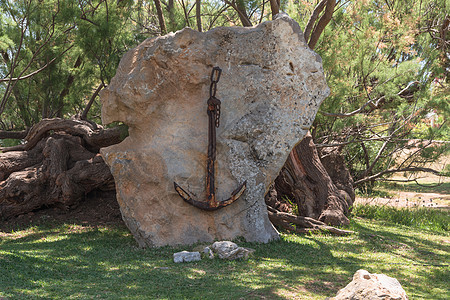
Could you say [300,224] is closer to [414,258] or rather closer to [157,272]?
[414,258]

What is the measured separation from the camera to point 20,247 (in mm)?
6113

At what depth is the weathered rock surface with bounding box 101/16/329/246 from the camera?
6004mm

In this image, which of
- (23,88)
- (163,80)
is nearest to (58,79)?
(23,88)

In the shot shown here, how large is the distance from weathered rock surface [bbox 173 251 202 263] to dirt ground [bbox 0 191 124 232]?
2.66 metres

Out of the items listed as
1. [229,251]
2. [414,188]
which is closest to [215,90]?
[229,251]

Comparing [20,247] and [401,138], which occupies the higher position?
[401,138]

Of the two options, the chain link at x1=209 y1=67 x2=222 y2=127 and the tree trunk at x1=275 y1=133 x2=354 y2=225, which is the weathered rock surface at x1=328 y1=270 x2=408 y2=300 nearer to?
the chain link at x1=209 y1=67 x2=222 y2=127

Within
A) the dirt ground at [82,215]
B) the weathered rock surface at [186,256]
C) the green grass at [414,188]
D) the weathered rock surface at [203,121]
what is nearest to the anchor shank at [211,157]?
the weathered rock surface at [203,121]

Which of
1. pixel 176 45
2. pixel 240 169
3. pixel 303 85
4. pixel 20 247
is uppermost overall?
pixel 176 45

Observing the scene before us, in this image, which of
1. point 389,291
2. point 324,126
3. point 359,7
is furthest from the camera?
point 324,126

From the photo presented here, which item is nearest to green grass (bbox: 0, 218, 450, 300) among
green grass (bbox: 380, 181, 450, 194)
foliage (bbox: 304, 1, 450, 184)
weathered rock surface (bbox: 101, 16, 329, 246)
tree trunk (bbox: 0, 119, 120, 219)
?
weathered rock surface (bbox: 101, 16, 329, 246)

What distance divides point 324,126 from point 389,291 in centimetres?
680

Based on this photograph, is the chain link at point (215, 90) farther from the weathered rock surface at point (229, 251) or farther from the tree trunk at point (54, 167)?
the tree trunk at point (54, 167)

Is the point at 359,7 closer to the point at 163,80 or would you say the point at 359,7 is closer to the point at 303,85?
the point at 303,85
